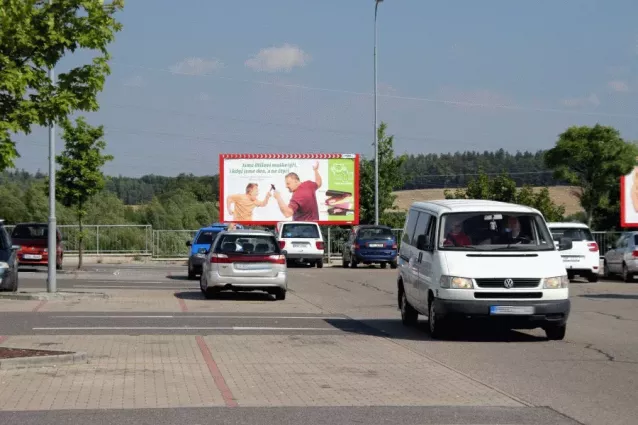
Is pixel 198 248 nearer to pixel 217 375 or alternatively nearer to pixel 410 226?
pixel 410 226

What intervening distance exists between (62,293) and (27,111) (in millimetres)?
11267

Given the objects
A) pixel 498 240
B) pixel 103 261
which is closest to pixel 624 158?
pixel 103 261

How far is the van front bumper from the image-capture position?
1511 centimetres

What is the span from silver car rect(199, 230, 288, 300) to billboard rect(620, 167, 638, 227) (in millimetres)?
36725

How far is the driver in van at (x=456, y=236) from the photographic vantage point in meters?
15.9

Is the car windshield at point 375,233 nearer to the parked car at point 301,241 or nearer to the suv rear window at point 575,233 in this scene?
the parked car at point 301,241

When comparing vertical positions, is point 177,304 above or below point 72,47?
below

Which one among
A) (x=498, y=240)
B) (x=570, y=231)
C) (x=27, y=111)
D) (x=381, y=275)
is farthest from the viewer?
(x=381, y=275)

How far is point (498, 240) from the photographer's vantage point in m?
15.9

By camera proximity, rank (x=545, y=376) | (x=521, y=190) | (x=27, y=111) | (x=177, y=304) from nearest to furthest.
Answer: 1. (x=545, y=376)
2. (x=27, y=111)
3. (x=177, y=304)
4. (x=521, y=190)

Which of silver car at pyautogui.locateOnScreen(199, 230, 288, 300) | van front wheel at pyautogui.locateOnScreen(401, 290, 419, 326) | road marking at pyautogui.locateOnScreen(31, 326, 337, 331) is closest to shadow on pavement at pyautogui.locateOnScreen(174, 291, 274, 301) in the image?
silver car at pyautogui.locateOnScreen(199, 230, 288, 300)

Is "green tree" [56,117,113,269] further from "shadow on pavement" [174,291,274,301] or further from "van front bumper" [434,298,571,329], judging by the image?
"van front bumper" [434,298,571,329]

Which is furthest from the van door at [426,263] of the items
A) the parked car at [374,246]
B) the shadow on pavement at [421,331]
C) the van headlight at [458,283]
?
the parked car at [374,246]

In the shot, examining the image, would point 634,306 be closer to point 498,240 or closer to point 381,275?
point 498,240
